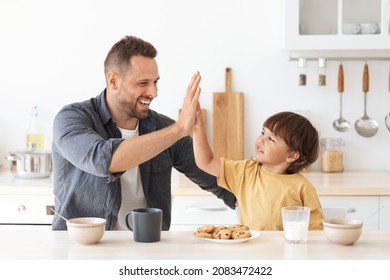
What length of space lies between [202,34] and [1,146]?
135cm

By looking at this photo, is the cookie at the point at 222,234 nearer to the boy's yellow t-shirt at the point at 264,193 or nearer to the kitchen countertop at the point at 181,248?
the kitchen countertop at the point at 181,248

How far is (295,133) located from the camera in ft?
8.33

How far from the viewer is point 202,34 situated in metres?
4.01

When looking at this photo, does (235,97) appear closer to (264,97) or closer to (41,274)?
(264,97)

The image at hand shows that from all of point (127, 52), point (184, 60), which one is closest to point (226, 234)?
point (127, 52)

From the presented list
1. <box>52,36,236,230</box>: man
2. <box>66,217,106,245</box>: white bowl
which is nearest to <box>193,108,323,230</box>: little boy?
<box>52,36,236,230</box>: man

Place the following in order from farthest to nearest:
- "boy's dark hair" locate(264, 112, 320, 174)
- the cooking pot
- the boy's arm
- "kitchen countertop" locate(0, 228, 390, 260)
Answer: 1. the cooking pot
2. "boy's dark hair" locate(264, 112, 320, 174)
3. the boy's arm
4. "kitchen countertop" locate(0, 228, 390, 260)

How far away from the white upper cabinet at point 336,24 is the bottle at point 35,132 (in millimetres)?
1478

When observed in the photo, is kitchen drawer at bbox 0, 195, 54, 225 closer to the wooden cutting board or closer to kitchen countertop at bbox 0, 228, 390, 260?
the wooden cutting board

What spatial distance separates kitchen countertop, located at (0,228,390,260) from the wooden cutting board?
6.03 ft

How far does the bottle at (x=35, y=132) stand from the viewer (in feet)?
13.2

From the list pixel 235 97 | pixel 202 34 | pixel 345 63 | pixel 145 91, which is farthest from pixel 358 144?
pixel 145 91

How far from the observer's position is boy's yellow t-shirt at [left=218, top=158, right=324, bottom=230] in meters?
2.42

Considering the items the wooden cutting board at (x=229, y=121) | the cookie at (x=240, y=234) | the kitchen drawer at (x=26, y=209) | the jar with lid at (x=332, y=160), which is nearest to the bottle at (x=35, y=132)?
the kitchen drawer at (x=26, y=209)
